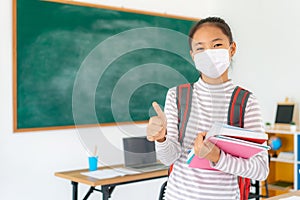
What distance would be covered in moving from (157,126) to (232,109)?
0.80ft

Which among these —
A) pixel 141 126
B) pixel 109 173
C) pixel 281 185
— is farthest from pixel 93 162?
pixel 281 185

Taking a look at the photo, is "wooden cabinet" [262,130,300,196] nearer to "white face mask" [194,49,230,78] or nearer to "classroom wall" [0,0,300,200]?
"classroom wall" [0,0,300,200]

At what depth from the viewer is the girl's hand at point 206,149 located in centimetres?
116

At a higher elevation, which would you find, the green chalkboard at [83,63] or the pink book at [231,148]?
the green chalkboard at [83,63]

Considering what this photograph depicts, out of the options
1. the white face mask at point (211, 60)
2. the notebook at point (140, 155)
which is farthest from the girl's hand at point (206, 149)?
the notebook at point (140, 155)

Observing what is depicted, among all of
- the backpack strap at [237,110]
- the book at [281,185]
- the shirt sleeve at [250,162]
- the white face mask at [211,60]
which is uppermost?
the white face mask at [211,60]

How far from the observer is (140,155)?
3.53 m

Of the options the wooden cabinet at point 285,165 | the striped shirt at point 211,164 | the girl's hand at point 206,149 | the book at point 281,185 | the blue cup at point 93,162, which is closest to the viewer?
the girl's hand at point 206,149

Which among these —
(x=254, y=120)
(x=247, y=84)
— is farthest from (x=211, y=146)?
(x=247, y=84)

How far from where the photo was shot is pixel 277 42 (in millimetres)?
4586

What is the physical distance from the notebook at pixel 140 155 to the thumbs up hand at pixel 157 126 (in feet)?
6.13

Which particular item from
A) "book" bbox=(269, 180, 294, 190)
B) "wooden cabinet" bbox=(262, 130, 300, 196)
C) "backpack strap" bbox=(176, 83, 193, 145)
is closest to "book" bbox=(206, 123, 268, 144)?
"backpack strap" bbox=(176, 83, 193, 145)

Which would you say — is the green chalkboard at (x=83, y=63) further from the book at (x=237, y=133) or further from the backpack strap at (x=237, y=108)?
the book at (x=237, y=133)

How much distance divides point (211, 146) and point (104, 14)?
3.17 meters
